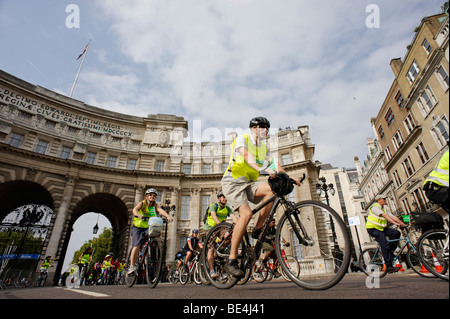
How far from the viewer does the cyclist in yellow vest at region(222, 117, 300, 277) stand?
3.57 m

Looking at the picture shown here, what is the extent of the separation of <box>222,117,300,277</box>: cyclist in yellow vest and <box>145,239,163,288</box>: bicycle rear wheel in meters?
2.87

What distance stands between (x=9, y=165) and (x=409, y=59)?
1640 inches

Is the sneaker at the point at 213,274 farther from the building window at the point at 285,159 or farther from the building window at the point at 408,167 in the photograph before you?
the building window at the point at 408,167

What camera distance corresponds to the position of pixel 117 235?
30.1 meters

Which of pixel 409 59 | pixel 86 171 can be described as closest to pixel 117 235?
pixel 86 171

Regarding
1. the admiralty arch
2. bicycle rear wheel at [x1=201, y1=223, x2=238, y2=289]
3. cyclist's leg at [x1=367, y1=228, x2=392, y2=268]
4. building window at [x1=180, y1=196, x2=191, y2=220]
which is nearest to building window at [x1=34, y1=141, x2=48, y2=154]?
the admiralty arch

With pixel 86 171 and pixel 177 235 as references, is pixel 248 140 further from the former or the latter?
pixel 86 171

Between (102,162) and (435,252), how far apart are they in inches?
1112

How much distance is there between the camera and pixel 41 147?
23.9 m

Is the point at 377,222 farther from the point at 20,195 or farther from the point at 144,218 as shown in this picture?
the point at 20,195

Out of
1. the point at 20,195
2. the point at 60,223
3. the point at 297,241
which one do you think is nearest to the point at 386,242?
the point at 297,241

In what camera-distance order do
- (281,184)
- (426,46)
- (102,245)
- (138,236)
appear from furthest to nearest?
1. (102,245)
2. (426,46)
3. (138,236)
4. (281,184)

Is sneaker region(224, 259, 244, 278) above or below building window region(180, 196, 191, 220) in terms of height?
below

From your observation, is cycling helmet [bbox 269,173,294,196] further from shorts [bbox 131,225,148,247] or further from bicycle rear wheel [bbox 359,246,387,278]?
bicycle rear wheel [bbox 359,246,387,278]
